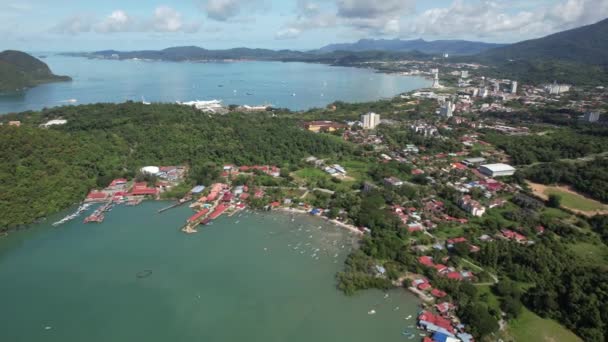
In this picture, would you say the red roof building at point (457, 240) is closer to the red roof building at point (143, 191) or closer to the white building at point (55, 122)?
the red roof building at point (143, 191)

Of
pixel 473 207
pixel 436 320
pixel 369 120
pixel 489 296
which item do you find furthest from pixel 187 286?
pixel 369 120

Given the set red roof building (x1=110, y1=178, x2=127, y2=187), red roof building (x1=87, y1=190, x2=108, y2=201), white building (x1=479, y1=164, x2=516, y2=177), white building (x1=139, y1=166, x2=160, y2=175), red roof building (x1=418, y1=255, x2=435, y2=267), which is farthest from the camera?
white building (x1=479, y1=164, x2=516, y2=177)

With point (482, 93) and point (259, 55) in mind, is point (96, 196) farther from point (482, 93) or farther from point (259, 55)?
point (259, 55)

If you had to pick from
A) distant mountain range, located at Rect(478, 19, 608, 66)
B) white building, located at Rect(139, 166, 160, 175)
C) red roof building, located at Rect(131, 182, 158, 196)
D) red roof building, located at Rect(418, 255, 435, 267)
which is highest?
distant mountain range, located at Rect(478, 19, 608, 66)

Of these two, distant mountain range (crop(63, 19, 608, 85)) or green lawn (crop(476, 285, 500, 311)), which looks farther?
distant mountain range (crop(63, 19, 608, 85))

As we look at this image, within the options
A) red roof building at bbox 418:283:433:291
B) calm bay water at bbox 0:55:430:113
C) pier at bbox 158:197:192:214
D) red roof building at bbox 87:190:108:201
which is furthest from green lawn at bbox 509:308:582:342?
calm bay water at bbox 0:55:430:113

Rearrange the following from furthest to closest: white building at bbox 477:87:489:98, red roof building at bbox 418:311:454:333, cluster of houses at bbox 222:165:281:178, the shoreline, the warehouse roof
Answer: white building at bbox 477:87:489:98 → cluster of houses at bbox 222:165:281:178 → the warehouse roof → the shoreline → red roof building at bbox 418:311:454:333

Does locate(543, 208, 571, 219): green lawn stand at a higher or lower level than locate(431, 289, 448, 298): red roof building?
higher

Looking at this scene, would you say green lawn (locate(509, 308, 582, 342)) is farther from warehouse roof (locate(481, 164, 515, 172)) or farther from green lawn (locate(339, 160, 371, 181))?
warehouse roof (locate(481, 164, 515, 172))
